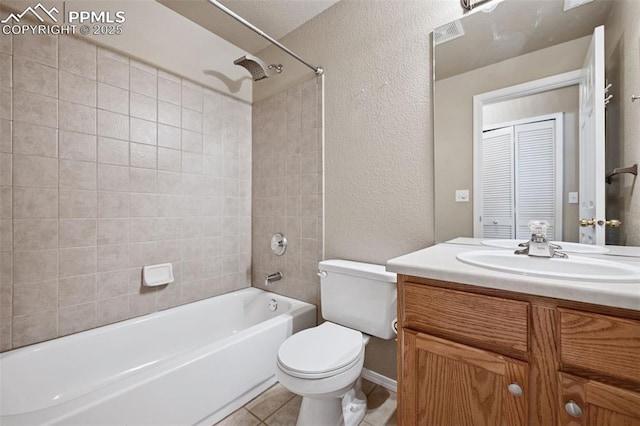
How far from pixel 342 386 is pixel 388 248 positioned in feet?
2.46

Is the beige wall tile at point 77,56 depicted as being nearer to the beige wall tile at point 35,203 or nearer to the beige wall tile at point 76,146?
the beige wall tile at point 76,146

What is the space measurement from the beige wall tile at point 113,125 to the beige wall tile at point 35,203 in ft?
1.35

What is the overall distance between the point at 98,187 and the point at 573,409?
217 centimetres

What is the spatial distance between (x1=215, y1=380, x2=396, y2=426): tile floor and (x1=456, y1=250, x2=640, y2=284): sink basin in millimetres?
A: 968

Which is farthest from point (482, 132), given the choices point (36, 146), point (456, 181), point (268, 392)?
point (36, 146)

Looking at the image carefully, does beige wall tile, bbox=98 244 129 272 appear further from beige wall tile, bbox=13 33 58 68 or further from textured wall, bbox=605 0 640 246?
textured wall, bbox=605 0 640 246

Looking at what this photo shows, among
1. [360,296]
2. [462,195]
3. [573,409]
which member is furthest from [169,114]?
[573,409]

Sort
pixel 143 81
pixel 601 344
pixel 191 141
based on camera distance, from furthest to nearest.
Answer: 1. pixel 191 141
2. pixel 143 81
3. pixel 601 344

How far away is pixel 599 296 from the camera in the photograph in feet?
2.01

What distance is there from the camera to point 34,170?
1.34 m

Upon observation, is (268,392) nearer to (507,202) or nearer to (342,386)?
(342,386)

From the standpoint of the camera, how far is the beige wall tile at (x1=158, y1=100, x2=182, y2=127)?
1.78 metres

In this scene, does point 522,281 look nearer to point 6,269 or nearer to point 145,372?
point 145,372

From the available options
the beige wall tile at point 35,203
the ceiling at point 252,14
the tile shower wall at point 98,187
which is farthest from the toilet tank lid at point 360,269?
the ceiling at point 252,14
